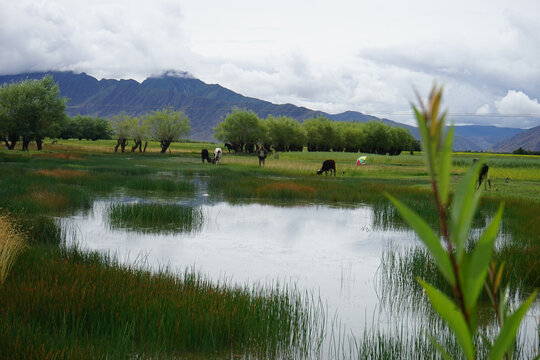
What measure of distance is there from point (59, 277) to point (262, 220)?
1255 centimetres

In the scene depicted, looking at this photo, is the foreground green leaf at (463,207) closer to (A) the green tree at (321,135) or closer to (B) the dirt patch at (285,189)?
(B) the dirt patch at (285,189)

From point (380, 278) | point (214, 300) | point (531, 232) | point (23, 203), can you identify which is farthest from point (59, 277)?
point (531, 232)

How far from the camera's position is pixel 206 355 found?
23.5 ft

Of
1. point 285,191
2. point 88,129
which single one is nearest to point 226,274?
point 285,191

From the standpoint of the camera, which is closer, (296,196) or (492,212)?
(492,212)

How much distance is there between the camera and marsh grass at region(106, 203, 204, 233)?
18.6 m

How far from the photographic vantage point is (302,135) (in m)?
115

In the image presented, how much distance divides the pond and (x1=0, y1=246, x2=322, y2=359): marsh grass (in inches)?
42.6

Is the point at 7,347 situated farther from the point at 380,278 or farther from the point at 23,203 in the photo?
the point at 23,203

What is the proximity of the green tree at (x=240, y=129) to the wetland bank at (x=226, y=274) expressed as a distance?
221 feet

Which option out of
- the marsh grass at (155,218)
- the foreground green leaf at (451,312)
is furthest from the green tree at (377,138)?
the foreground green leaf at (451,312)

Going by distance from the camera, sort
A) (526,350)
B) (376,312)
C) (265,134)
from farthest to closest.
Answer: (265,134) < (376,312) < (526,350)

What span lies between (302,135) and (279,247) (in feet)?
327

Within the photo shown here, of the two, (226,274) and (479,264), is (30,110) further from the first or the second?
(479,264)
